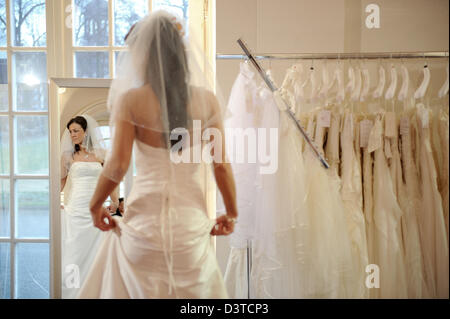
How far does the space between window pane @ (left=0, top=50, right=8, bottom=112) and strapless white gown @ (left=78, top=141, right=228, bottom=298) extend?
1030 mm

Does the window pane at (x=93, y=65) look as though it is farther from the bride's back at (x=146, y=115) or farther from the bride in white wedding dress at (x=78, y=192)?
the bride's back at (x=146, y=115)

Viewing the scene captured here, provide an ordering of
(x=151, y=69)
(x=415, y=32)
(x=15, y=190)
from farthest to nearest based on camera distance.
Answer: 1. (x=15, y=190)
2. (x=415, y=32)
3. (x=151, y=69)

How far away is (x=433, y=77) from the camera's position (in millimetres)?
1498

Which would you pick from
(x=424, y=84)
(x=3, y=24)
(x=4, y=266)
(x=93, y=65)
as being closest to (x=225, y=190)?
(x=424, y=84)

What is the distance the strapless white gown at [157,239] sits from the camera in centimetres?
129

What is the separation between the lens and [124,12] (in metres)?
1.93

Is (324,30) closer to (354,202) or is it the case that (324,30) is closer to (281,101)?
(281,101)

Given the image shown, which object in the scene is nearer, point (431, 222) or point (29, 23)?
point (431, 222)

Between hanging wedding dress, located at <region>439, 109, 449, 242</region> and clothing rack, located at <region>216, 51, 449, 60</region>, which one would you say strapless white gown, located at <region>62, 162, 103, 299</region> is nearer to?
clothing rack, located at <region>216, 51, 449, 60</region>

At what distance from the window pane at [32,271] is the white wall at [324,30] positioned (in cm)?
98

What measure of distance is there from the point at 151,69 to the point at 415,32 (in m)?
0.99

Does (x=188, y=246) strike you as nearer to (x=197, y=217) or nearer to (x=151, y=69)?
(x=197, y=217)

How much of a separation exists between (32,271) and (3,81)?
3.06 ft

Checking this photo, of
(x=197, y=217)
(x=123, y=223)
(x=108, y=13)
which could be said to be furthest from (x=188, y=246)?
(x=108, y=13)
